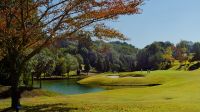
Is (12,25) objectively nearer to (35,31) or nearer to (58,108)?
(35,31)

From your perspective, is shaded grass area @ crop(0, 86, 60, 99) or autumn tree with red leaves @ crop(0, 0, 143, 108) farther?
shaded grass area @ crop(0, 86, 60, 99)

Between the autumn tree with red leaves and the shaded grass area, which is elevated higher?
the autumn tree with red leaves

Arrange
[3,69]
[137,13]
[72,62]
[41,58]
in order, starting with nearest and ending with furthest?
1. [137,13]
2. [3,69]
3. [41,58]
4. [72,62]

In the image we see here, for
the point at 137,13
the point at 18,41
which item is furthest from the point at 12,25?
the point at 137,13

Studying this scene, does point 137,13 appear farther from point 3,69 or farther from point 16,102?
point 3,69

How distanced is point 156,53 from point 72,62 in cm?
5253

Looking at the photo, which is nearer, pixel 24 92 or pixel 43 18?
pixel 43 18

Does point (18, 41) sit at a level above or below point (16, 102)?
above

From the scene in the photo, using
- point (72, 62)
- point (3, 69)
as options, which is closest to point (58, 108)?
point (3, 69)

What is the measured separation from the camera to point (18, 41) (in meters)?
24.1

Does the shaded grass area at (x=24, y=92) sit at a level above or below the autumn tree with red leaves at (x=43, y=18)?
below

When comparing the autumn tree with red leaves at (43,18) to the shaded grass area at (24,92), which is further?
the shaded grass area at (24,92)

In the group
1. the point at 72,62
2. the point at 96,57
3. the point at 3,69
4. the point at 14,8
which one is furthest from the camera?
the point at 96,57

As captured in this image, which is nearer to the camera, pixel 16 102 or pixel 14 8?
pixel 14 8
